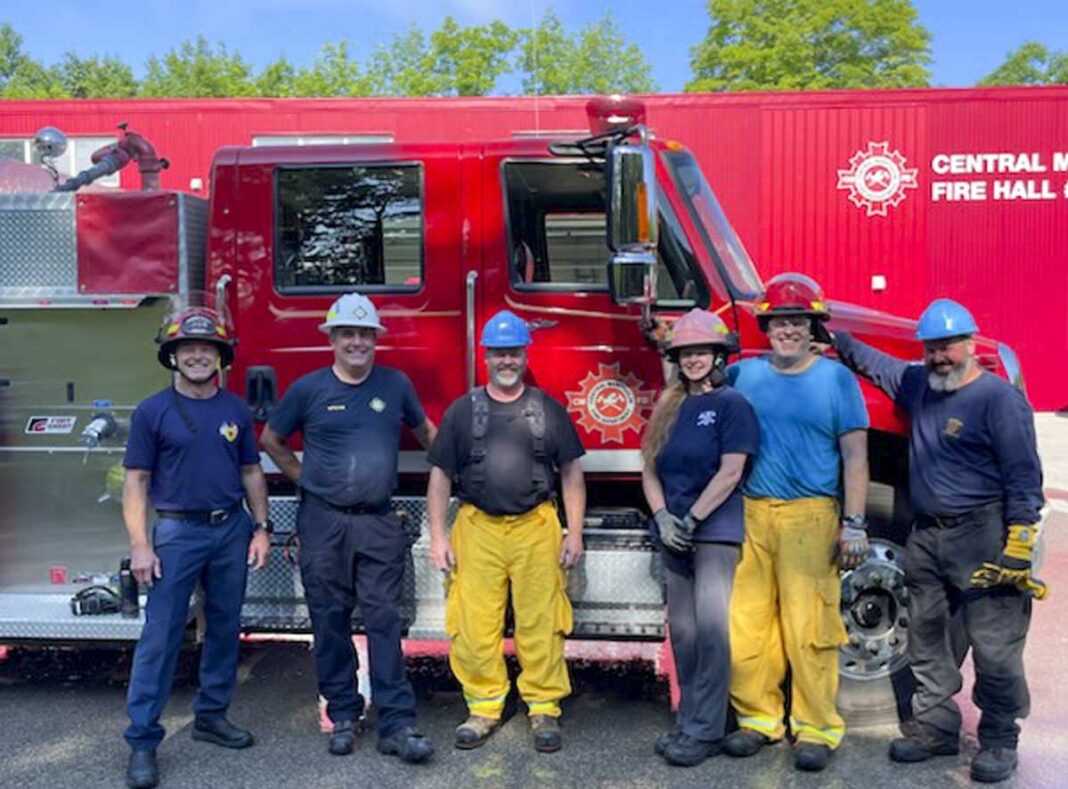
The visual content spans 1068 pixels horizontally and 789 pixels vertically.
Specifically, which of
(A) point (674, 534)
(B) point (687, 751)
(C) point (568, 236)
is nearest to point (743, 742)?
(B) point (687, 751)

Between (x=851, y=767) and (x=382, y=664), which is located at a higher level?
(x=382, y=664)

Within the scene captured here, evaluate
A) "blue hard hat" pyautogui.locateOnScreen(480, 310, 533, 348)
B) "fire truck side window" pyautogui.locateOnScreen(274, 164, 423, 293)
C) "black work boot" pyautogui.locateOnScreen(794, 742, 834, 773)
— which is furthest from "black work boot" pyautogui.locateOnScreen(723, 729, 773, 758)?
"fire truck side window" pyautogui.locateOnScreen(274, 164, 423, 293)

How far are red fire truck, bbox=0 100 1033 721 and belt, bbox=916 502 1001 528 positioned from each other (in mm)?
441

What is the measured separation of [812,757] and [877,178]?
1248 centimetres

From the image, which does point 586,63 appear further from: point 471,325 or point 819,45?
point 471,325

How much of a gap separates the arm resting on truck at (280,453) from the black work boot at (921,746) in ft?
8.73

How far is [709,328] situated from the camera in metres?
4.45

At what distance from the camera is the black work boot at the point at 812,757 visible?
4.41 m

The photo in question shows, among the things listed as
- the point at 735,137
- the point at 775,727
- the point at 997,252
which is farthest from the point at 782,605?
the point at 997,252

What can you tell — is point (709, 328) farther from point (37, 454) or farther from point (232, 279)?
point (37, 454)

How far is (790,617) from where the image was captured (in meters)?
4.51

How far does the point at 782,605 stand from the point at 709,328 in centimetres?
115

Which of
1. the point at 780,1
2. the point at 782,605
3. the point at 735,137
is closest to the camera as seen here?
the point at 782,605

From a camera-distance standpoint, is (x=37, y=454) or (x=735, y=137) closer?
(x=37, y=454)
